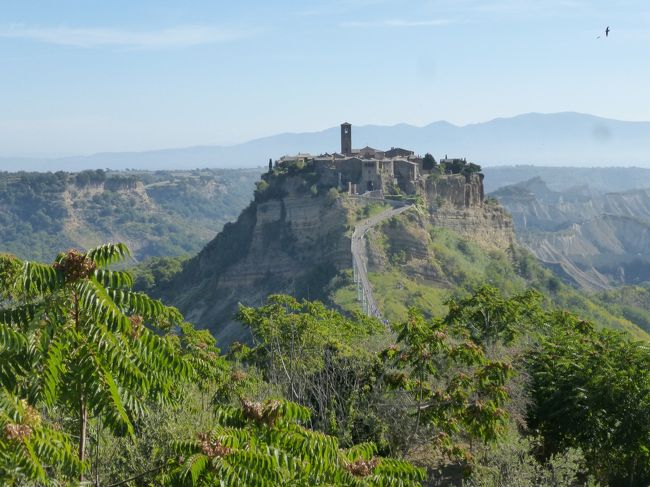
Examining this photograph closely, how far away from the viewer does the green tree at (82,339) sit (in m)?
7.25

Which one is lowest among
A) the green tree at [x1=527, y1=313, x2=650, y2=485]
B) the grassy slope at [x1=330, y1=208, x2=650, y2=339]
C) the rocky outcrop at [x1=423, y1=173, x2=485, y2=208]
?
the grassy slope at [x1=330, y1=208, x2=650, y2=339]

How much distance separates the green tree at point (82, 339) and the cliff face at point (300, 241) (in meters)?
59.3

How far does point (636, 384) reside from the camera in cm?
1692

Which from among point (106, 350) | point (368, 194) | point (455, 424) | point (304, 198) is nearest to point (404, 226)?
point (368, 194)

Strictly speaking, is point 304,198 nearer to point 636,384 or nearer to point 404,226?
point 404,226

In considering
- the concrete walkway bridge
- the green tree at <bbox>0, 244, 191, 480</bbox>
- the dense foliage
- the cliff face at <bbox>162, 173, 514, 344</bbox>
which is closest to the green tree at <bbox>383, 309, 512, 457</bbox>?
the dense foliage

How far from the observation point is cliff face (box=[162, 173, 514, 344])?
72.4 m

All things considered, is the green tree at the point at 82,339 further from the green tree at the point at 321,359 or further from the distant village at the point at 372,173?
the distant village at the point at 372,173

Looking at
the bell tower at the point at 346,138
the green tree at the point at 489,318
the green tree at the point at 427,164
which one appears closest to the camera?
the green tree at the point at 489,318

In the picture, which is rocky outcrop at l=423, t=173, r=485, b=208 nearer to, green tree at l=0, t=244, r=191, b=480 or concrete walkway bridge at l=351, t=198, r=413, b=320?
concrete walkway bridge at l=351, t=198, r=413, b=320

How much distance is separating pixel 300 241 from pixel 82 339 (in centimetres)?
7362

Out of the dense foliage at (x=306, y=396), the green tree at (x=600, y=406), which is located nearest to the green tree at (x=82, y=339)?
the dense foliage at (x=306, y=396)

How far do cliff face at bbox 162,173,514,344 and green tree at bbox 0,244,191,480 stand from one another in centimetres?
5930

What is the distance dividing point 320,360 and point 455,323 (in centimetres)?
602
